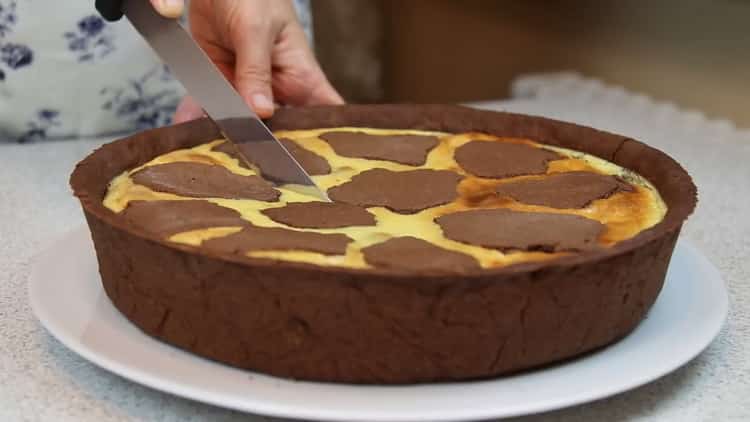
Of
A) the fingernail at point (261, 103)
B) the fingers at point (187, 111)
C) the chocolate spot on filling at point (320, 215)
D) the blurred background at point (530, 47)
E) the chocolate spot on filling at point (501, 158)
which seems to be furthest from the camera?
the blurred background at point (530, 47)

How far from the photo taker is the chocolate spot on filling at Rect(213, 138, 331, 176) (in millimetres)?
1326

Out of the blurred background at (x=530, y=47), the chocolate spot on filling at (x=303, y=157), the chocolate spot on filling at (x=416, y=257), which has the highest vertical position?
the chocolate spot on filling at (x=416, y=257)

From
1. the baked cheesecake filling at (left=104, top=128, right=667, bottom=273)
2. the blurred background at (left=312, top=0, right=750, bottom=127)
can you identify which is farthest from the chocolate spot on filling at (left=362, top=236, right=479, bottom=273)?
the blurred background at (left=312, top=0, right=750, bottom=127)

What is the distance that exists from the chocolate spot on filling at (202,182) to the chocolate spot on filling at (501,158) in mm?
301

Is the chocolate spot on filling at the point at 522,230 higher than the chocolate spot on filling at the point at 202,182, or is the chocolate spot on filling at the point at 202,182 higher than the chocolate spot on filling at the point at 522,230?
the chocolate spot on filling at the point at 522,230

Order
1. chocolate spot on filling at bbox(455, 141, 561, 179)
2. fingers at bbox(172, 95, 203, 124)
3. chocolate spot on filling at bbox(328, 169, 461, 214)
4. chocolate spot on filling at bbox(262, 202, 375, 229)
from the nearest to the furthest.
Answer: chocolate spot on filling at bbox(262, 202, 375, 229), chocolate spot on filling at bbox(328, 169, 461, 214), chocolate spot on filling at bbox(455, 141, 561, 179), fingers at bbox(172, 95, 203, 124)

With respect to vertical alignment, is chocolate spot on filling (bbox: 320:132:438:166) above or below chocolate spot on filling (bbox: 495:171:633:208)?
below

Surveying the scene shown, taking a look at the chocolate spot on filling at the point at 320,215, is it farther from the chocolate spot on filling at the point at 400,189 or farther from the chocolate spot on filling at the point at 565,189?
the chocolate spot on filling at the point at 565,189

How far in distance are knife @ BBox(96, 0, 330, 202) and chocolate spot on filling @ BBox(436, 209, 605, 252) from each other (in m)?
0.25

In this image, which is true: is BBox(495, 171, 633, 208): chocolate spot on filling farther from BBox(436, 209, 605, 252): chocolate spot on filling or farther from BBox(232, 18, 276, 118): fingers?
BBox(232, 18, 276, 118): fingers

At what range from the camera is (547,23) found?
286cm

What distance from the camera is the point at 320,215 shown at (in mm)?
1077

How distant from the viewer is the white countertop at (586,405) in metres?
0.93

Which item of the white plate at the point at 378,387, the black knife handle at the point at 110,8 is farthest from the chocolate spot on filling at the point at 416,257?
the black knife handle at the point at 110,8
